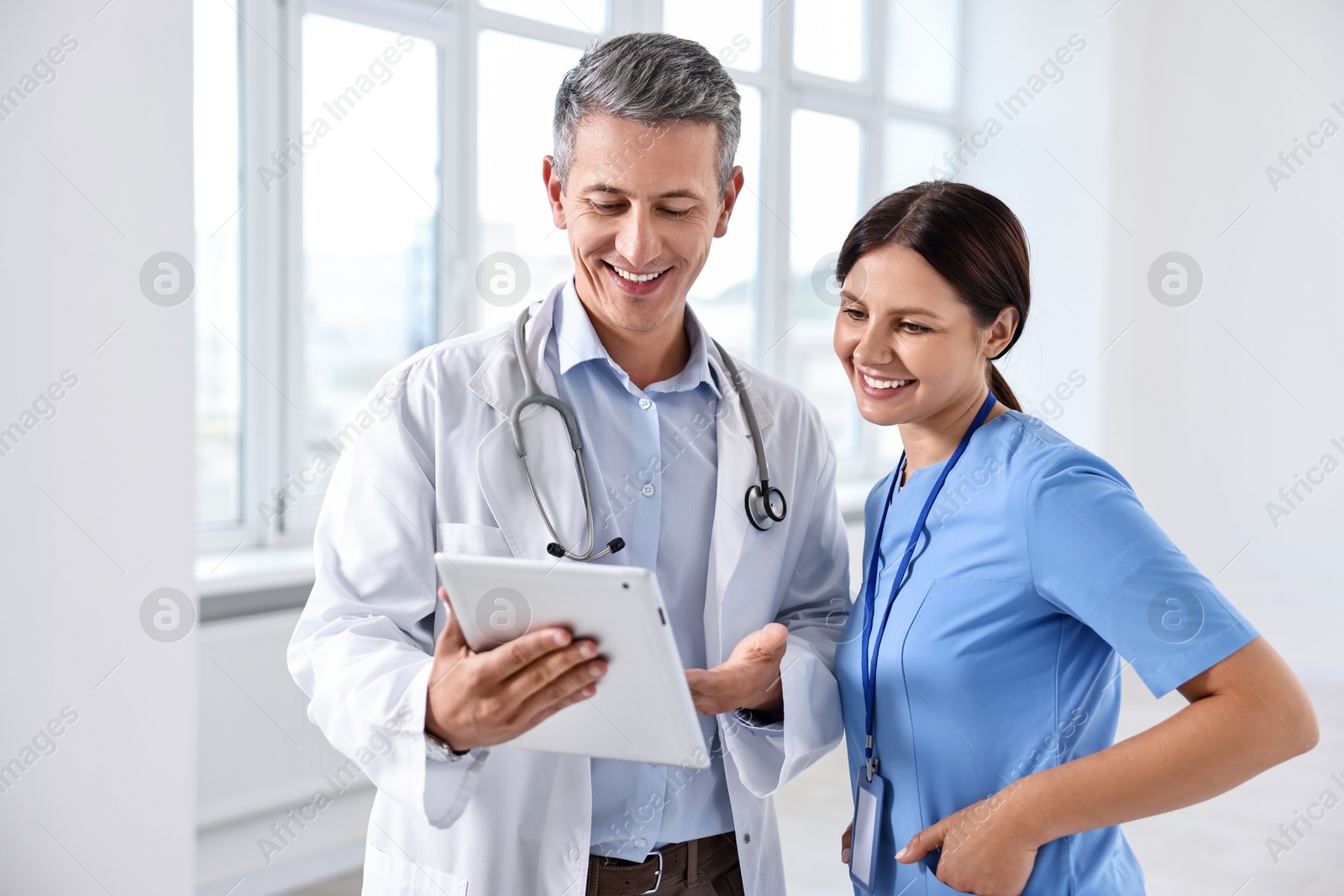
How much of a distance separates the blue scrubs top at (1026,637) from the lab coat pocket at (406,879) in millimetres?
539

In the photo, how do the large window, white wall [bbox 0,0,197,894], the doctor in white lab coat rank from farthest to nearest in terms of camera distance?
the large window, white wall [bbox 0,0,197,894], the doctor in white lab coat

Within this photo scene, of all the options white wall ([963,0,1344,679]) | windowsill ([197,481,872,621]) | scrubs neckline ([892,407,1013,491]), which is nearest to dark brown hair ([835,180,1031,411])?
scrubs neckline ([892,407,1013,491])

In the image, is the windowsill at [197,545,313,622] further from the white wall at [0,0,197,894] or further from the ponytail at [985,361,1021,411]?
the ponytail at [985,361,1021,411]

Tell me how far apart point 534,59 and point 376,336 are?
1.25 m

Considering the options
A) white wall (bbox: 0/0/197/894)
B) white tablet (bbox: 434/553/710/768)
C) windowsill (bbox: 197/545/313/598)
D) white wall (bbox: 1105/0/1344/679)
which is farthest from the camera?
white wall (bbox: 1105/0/1344/679)

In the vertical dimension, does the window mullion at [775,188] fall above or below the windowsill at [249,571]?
above

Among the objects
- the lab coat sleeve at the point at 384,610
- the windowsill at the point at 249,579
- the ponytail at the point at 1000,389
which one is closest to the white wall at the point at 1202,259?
the windowsill at the point at 249,579

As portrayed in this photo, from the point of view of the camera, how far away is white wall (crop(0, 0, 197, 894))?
1776 millimetres

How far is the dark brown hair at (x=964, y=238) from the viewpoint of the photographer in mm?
1382

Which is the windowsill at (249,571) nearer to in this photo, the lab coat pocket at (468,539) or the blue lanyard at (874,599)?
the lab coat pocket at (468,539)

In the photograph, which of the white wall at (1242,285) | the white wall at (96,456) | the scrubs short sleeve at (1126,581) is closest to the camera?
the scrubs short sleeve at (1126,581)

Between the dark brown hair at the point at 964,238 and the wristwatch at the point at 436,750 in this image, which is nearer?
the wristwatch at the point at 436,750

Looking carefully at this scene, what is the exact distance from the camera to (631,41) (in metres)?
1.42

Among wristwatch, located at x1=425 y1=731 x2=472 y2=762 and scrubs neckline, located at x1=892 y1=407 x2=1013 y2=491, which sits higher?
scrubs neckline, located at x1=892 y1=407 x2=1013 y2=491
